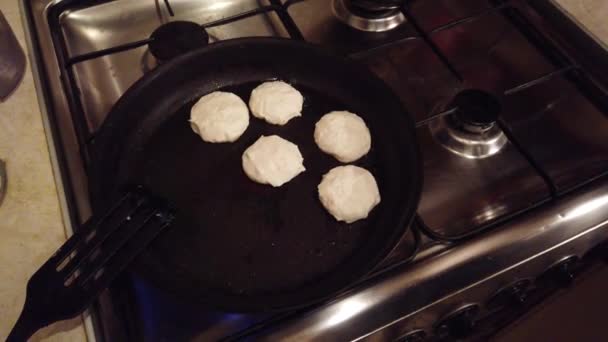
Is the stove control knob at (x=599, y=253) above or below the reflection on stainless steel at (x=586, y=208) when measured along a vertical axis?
below

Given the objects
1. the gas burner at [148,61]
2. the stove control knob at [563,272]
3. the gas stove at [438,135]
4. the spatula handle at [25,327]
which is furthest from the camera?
the gas burner at [148,61]

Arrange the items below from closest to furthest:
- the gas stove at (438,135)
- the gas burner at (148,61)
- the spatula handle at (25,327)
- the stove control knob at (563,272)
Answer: the spatula handle at (25,327) < the gas stove at (438,135) < the stove control knob at (563,272) < the gas burner at (148,61)

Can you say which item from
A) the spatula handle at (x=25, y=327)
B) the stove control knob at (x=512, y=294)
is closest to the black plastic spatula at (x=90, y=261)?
the spatula handle at (x=25, y=327)

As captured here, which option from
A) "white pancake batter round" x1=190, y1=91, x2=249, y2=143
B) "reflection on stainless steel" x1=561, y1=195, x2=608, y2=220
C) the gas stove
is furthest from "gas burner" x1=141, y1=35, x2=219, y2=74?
"reflection on stainless steel" x1=561, y1=195, x2=608, y2=220

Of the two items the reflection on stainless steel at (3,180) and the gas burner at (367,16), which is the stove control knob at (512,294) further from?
the reflection on stainless steel at (3,180)

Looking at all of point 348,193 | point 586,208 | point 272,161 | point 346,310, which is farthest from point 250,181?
point 586,208

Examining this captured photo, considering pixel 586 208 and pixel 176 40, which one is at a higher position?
pixel 176 40

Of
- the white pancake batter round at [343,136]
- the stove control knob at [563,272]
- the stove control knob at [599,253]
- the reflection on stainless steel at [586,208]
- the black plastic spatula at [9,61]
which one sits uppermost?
the black plastic spatula at [9,61]

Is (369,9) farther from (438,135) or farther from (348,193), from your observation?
(348,193)
